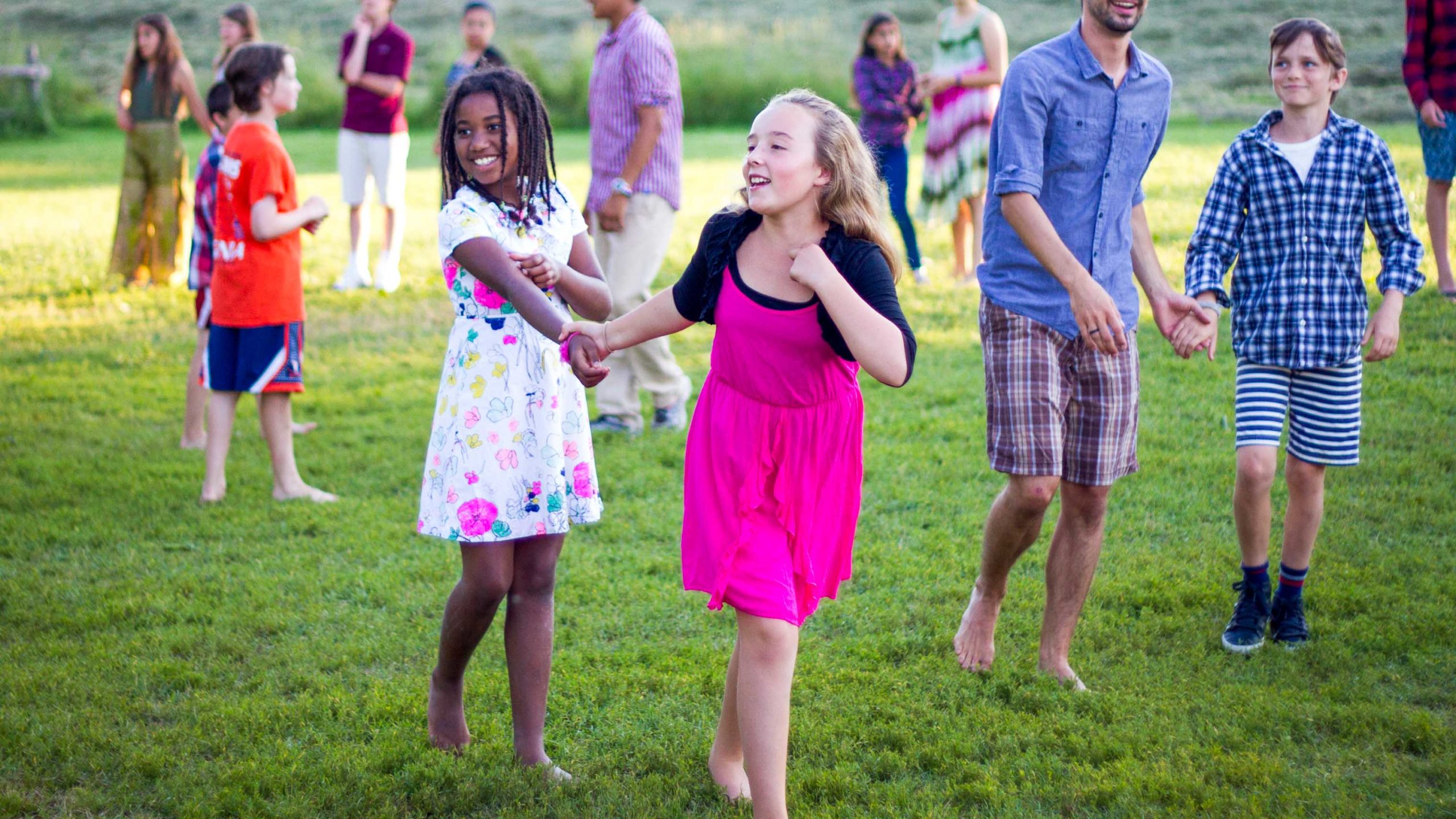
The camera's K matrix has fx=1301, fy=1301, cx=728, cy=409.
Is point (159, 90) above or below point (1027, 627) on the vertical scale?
above

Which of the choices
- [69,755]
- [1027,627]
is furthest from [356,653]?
[1027,627]

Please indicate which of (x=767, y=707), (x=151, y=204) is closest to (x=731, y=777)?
(x=767, y=707)

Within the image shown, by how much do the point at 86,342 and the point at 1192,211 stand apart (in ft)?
29.9

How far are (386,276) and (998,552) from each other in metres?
7.88

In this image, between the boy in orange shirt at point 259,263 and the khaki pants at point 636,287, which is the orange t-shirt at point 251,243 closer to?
the boy in orange shirt at point 259,263

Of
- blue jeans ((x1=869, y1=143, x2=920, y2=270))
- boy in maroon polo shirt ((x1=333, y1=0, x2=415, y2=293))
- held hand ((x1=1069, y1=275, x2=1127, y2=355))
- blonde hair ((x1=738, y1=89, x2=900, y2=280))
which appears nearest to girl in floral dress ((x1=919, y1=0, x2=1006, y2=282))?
blue jeans ((x1=869, y1=143, x2=920, y2=270))

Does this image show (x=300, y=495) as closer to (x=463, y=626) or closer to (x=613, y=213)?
(x=613, y=213)

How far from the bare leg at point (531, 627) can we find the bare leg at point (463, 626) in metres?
0.04

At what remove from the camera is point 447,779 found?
11.7ft

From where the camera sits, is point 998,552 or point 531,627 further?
point 998,552

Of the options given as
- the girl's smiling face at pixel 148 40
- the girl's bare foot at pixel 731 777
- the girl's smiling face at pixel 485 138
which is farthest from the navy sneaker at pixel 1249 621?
the girl's smiling face at pixel 148 40

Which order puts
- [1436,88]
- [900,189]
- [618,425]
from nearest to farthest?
[618,425]
[1436,88]
[900,189]

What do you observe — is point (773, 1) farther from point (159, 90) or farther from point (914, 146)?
point (159, 90)

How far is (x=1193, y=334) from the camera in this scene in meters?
3.84
